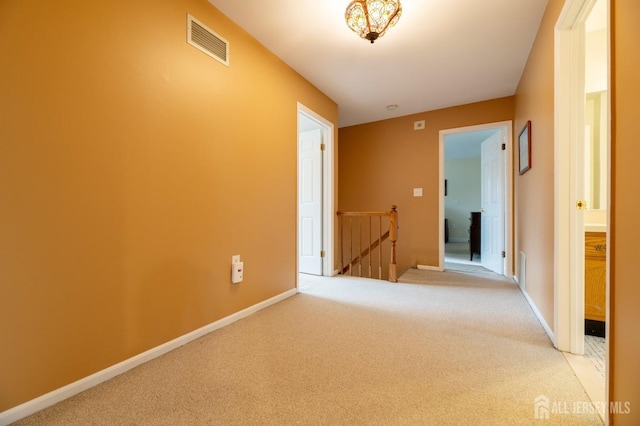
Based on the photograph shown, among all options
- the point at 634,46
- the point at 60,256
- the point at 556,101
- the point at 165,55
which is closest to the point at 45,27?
the point at 165,55

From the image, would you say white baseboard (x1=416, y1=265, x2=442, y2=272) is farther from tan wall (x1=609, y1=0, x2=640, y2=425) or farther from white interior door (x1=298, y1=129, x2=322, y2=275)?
tan wall (x1=609, y1=0, x2=640, y2=425)

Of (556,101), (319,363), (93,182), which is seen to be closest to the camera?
(93,182)

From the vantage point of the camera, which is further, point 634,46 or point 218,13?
point 218,13

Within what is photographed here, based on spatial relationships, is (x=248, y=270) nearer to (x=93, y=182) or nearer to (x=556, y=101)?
(x=93, y=182)

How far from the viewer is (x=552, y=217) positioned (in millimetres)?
1711

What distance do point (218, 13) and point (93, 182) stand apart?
59.3 inches

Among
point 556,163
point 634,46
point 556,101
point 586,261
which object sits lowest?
point 586,261

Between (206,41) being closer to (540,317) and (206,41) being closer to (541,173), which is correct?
(541,173)

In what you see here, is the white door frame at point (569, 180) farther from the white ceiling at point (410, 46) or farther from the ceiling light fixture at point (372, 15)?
the ceiling light fixture at point (372, 15)

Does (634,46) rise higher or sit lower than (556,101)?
lower

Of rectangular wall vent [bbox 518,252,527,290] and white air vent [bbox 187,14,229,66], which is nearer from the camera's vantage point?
white air vent [bbox 187,14,229,66]

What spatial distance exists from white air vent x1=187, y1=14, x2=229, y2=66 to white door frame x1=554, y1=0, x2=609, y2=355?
Result: 214 centimetres

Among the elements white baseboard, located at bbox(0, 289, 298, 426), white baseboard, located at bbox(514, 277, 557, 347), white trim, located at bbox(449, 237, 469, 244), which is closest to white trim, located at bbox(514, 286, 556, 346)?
white baseboard, located at bbox(514, 277, 557, 347)

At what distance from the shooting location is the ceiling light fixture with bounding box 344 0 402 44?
166cm
